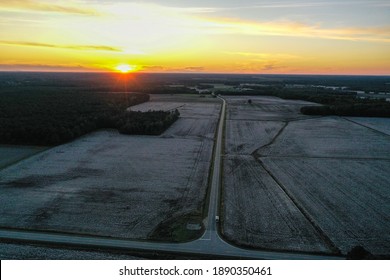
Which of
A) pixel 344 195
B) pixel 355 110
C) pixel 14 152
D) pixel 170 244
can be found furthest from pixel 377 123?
pixel 14 152

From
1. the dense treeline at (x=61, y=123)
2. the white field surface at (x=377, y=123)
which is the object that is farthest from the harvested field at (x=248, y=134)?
the white field surface at (x=377, y=123)

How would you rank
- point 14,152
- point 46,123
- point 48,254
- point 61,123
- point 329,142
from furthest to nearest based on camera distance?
point 61,123 < point 46,123 < point 329,142 < point 14,152 < point 48,254

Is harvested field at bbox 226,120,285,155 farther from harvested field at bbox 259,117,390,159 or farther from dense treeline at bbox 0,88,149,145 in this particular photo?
dense treeline at bbox 0,88,149,145

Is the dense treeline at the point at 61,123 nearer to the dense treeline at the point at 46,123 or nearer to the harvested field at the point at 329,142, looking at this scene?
the dense treeline at the point at 46,123

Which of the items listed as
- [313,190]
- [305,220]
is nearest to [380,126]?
[313,190]

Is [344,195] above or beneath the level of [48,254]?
above

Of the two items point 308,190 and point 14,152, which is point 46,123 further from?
point 308,190

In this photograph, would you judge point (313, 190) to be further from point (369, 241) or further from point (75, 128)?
point (75, 128)
